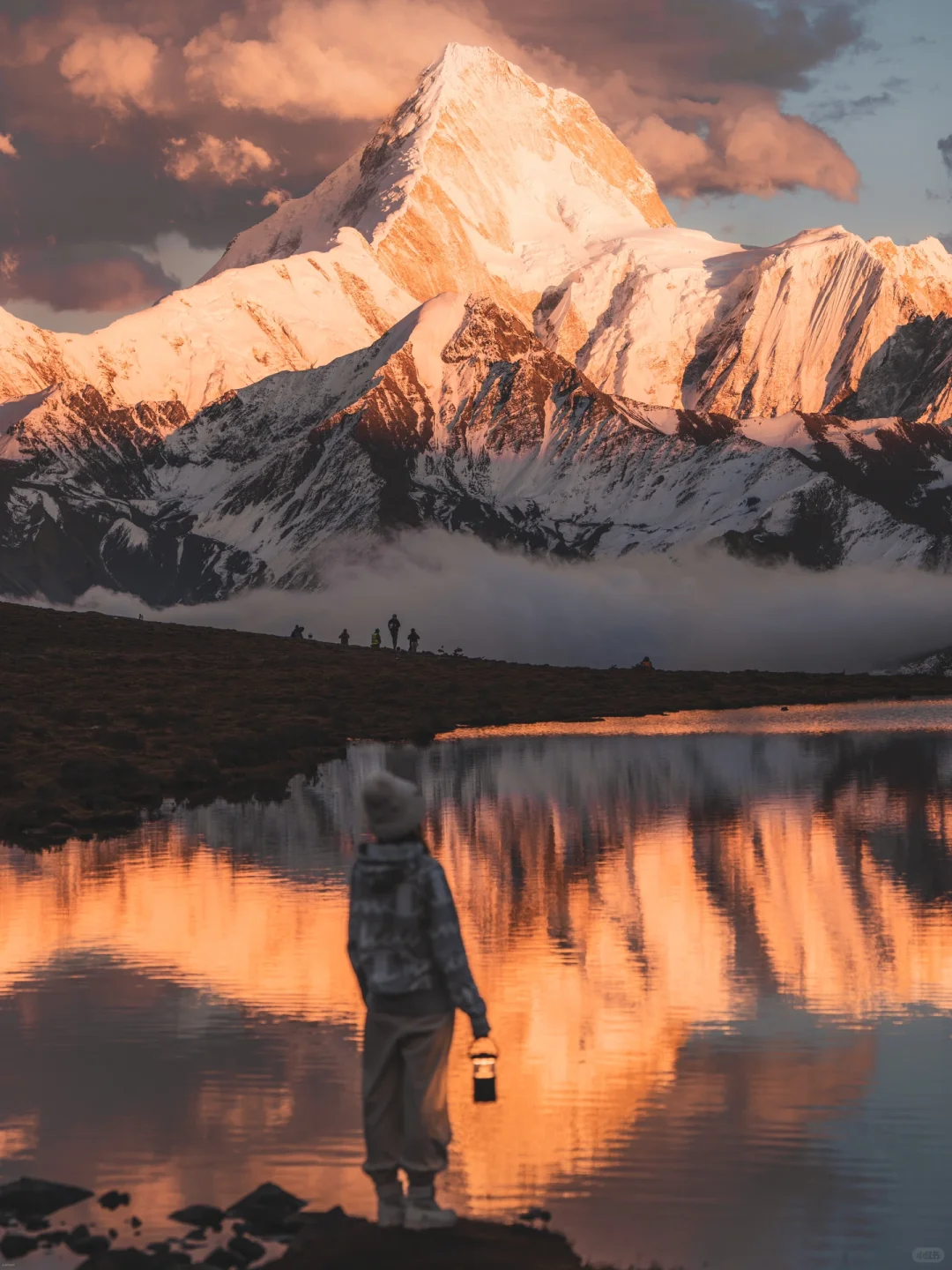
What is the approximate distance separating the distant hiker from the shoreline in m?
26.4

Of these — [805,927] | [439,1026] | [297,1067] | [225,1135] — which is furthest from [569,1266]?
[805,927]

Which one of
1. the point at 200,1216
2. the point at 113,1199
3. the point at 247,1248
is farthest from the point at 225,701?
the point at 247,1248

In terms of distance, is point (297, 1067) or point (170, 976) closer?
point (297, 1067)

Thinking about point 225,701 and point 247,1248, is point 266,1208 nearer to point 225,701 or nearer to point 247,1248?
point 247,1248

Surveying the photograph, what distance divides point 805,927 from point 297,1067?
9.39m

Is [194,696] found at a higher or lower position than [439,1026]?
higher

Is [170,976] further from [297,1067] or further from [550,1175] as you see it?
[550,1175]

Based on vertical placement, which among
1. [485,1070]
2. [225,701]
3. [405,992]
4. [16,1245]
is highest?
[225,701]

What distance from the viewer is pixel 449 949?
548 inches

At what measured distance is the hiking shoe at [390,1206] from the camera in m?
13.8

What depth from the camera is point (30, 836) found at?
41.4 metres

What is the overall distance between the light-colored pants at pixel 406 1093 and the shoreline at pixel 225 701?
2638cm

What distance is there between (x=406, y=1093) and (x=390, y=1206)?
74 cm

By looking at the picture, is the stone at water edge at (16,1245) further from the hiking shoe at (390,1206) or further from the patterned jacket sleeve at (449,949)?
the patterned jacket sleeve at (449,949)
